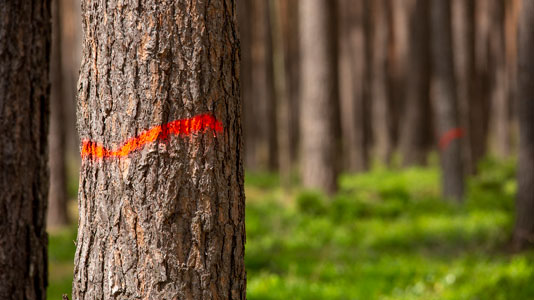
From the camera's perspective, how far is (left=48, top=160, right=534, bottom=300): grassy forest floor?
5410mm

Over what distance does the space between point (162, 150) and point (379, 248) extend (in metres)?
5.55

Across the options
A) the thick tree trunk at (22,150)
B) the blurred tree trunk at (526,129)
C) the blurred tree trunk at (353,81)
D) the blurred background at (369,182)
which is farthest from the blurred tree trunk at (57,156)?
the blurred tree trunk at (353,81)

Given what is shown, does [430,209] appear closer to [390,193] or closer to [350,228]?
[390,193]

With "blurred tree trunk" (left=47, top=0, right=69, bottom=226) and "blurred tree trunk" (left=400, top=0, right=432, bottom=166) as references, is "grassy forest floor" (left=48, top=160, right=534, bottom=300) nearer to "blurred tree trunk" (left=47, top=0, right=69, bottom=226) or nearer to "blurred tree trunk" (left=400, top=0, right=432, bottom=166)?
"blurred tree trunk" (left=47, top=0, right=69, bottom=226)

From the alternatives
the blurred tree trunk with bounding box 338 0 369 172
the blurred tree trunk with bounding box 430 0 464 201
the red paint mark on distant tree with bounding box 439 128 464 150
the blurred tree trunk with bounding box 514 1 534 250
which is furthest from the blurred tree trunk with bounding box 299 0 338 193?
the blurred tree trunk with bounding box 338 0 369 172

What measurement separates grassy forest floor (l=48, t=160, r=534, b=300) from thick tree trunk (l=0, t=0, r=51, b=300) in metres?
2.53

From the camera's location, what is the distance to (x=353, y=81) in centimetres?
1791

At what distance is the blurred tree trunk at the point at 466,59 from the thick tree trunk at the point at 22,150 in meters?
11.0

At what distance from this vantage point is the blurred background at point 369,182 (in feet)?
19.2

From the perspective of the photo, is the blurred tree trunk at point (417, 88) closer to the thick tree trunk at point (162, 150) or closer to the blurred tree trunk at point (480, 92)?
the blurred tree trunk at point (480, 92)

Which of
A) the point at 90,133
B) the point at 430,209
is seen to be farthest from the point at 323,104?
the point at 90,133

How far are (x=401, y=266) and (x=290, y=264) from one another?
115 cm

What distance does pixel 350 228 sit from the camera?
812cm

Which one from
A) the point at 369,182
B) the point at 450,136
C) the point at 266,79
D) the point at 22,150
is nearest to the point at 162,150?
the point at 22,150
